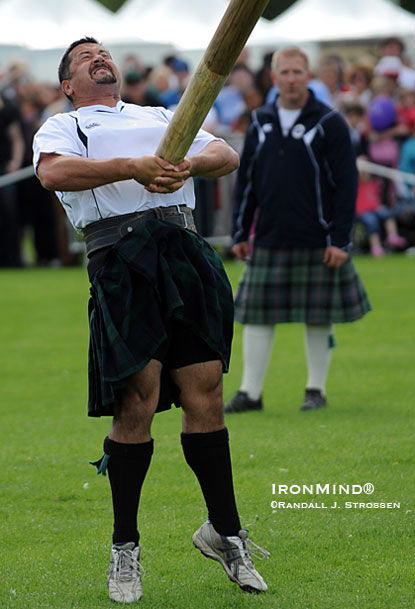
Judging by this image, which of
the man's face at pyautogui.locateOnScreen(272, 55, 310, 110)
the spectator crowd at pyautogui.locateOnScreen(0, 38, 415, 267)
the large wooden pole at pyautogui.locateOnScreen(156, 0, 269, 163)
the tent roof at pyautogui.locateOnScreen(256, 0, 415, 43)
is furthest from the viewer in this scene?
the tent roof at pyautogui.locateOnScreen(256, 0, 415, 43)

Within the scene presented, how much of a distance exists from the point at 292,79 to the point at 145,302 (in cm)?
268

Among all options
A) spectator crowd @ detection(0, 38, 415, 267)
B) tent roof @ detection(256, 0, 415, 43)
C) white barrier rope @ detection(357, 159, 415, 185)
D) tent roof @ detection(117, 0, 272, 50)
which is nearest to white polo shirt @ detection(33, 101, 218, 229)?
spectator crowd @ detection(0, 38, 415, 267)

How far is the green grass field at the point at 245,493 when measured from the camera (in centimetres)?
331

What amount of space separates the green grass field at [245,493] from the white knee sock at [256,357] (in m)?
0.18

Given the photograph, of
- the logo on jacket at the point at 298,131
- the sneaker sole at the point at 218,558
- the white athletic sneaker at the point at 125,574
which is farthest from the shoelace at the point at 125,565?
the logo on jacket at the point at 298,131

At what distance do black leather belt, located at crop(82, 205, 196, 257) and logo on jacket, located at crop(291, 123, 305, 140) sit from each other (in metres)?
2.37

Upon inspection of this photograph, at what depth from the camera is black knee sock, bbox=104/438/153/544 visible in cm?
330

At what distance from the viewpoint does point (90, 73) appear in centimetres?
338

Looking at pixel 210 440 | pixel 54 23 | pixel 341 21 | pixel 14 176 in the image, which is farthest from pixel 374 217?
pixel 210 440

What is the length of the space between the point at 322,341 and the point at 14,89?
871cm

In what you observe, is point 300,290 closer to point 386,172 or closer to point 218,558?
point 218,558

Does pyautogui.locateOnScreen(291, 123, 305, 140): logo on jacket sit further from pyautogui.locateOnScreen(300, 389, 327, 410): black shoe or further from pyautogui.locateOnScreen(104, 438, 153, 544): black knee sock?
pyautogui.locateOnScreen(104, 438, 153, 544): black knee sock

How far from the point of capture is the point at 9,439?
5309mm

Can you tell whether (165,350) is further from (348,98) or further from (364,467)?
(348,98)
